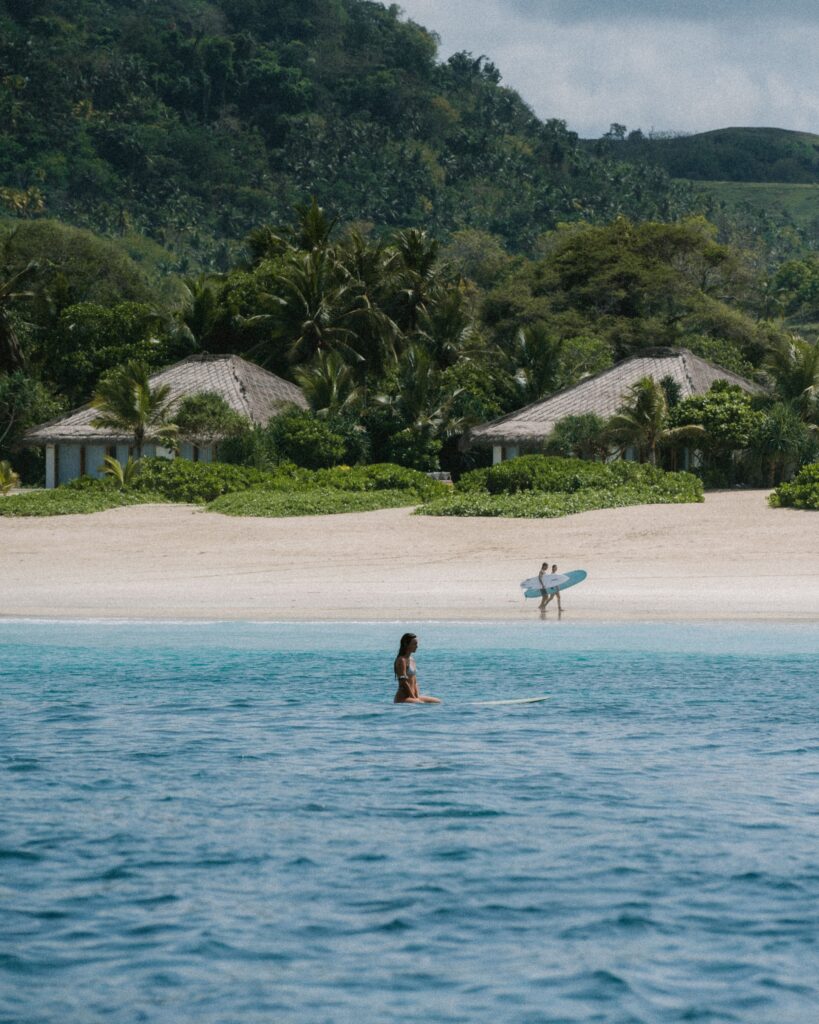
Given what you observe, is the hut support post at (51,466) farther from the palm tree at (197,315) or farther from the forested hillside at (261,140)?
the forested hillside at (261,140)

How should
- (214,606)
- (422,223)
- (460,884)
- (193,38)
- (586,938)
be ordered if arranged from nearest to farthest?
1. (586,938)
2. (460,884)
3. (214,606)
4. (422,223)
5. (193,38)

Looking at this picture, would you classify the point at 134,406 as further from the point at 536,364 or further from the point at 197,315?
the point at 197,315

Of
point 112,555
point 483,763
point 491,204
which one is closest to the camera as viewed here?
point 483,763

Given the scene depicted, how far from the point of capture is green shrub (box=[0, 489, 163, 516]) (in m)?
32.5

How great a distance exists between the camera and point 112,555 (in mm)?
27469

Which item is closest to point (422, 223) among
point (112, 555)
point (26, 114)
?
point (26, 114)

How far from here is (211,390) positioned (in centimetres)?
4622

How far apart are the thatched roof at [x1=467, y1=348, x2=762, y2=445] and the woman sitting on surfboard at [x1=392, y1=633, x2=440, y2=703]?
28210mm

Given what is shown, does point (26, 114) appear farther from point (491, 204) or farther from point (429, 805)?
point (429, 805)

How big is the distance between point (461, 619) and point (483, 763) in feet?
26.6

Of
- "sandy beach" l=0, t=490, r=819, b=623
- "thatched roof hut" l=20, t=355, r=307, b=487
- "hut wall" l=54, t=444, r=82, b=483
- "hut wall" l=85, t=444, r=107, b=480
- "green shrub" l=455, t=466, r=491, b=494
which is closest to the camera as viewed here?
"sandy beach" l=0, t=490, r=819, b=623

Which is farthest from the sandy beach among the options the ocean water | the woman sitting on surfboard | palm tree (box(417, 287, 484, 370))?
palm tree (box(417, 287, 484, 370))

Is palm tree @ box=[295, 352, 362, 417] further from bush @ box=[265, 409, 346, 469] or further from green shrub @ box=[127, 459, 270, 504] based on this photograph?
green shrub @ box=[127, 459, 270, 504]

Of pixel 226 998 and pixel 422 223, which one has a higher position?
pixel 422 223
